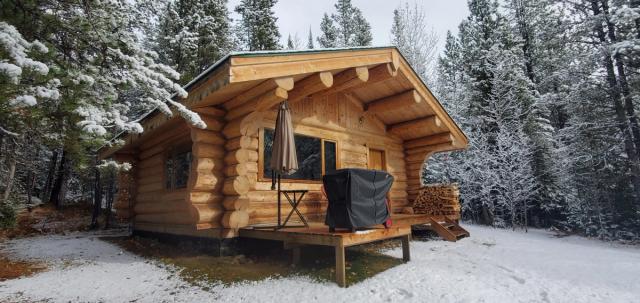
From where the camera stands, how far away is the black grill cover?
4734 millimetres

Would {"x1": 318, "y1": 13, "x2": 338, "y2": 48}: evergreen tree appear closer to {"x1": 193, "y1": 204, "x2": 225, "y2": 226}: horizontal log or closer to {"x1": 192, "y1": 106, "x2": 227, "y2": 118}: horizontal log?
{"x1": 192, "y1": 106, "x2": 227, "y2": 118}: horizontal log

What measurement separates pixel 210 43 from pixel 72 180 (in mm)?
13284

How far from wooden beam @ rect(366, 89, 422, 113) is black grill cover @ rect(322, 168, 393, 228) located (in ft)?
12.3

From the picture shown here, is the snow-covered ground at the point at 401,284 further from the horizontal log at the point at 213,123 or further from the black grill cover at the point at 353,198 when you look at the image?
the horizontal log at the point at 213,123

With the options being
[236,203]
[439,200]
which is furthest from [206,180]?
[439,200]

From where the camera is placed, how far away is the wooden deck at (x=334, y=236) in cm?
451

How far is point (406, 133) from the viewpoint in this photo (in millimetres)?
10094

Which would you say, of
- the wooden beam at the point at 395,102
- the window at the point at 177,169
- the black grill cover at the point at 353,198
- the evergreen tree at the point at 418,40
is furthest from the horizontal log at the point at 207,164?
the evergreen tree at the point at 418,40

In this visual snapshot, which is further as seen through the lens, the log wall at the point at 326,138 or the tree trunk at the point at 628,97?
the tree trunk at the point at 628,97

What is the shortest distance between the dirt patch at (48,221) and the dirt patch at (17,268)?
649 cm

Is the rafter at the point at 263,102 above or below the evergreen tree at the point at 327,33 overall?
below

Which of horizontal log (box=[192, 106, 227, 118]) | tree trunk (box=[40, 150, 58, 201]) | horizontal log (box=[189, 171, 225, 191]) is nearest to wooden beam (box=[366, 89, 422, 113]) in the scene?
horizontal log (box=[192, 106, 227, 118])

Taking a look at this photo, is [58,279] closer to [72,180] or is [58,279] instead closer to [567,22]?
[567,22]

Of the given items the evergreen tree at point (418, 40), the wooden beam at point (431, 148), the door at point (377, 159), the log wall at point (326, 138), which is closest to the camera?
the log wall at point (326, 138)
